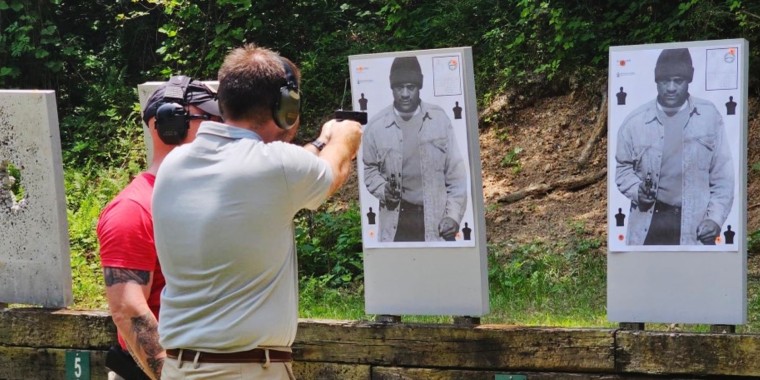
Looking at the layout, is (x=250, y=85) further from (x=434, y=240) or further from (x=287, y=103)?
(x=434, y=240)

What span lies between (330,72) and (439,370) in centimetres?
679

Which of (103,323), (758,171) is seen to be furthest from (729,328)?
(758,171)

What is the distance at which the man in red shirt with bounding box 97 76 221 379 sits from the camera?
3521 millimetres

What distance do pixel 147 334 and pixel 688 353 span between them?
2555mm

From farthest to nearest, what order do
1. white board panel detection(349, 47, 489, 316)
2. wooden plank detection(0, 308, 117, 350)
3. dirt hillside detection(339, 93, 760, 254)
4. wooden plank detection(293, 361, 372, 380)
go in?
dirt hillside detection(339, 93, 760, 254), wooden plank detection(0, 308, 117, 350), wooden plank detection(293, 361, 372, 380), white board panel detection(349, 47, 489, 316)

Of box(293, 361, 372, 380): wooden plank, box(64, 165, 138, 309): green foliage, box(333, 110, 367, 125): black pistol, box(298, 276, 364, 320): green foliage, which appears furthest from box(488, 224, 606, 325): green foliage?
box(64, 165, 138, 309): green foliage

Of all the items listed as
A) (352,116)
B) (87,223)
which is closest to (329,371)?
(352,116)

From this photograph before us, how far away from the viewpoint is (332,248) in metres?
8.55

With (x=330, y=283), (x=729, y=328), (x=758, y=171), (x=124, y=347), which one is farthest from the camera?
(x=758, y=171)

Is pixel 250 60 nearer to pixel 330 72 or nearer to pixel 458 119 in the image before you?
pixel 458 119

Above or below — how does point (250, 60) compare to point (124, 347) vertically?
above

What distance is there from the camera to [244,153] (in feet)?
10.5

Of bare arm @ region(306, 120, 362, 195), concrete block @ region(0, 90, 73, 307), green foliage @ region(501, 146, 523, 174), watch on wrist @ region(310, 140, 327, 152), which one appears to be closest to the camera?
bare arm @ region(306, 120, 362, 195)

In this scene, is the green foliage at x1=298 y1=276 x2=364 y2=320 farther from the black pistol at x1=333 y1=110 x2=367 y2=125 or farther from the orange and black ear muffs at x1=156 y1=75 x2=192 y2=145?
the orange and black ear muffs at x1=156 y1=75 x2=192 y2=145
